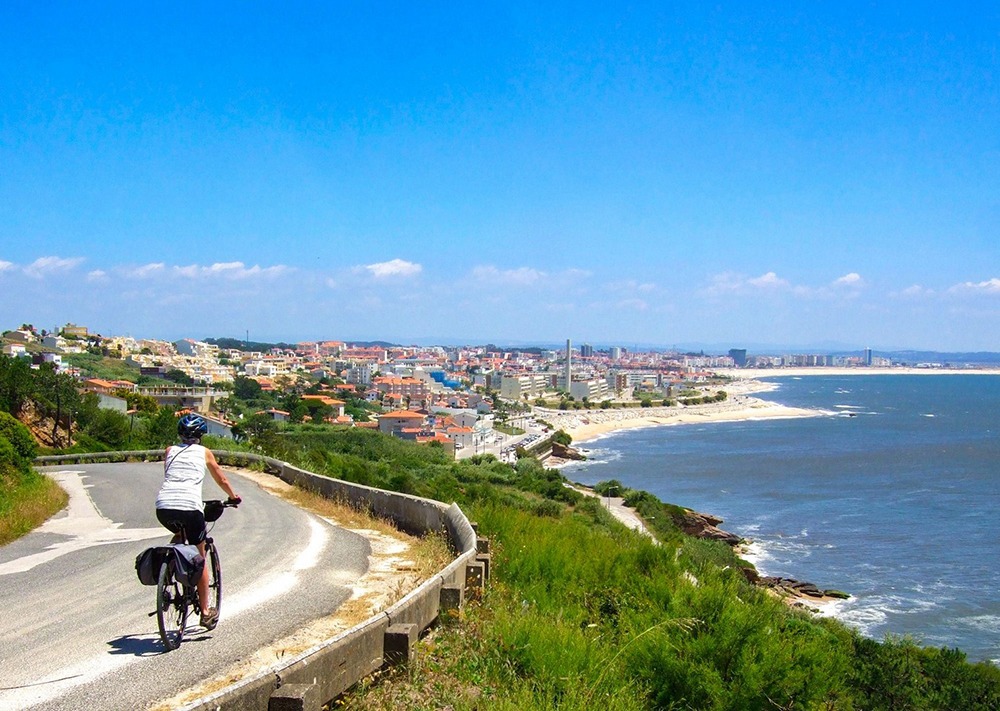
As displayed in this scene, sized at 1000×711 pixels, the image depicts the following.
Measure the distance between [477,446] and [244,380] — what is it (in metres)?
41.5

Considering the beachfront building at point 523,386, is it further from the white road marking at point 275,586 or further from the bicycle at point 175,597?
the bicycle at point 175,597

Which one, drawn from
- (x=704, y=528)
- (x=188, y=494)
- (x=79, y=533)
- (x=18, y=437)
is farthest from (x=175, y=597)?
(x=704, y=528)

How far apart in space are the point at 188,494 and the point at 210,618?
0.82 meters

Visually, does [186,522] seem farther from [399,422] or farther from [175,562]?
[399,422]

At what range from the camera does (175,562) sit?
4.93m

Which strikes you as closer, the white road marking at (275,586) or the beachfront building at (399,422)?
the white road marking at (275,586)

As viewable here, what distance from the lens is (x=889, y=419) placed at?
105 m

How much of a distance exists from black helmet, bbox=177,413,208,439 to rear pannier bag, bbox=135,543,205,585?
0.68 metres

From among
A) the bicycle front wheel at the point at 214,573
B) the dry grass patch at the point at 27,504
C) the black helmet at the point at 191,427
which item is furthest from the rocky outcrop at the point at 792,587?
the black helmet at the point at 191,427

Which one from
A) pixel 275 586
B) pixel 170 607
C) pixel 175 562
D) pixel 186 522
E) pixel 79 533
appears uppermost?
pixel 186 522

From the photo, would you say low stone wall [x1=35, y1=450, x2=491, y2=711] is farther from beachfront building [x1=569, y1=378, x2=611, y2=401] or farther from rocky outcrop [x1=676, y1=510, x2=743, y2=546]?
beachfront building [x1=569, y1=378, x2=611, y2=401]

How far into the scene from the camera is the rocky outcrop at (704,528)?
34188mm

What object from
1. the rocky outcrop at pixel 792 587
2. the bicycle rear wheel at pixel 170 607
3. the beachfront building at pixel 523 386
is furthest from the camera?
the beachfront building at pixel 523 386

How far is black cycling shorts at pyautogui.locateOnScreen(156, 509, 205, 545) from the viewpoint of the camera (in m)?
5.04
